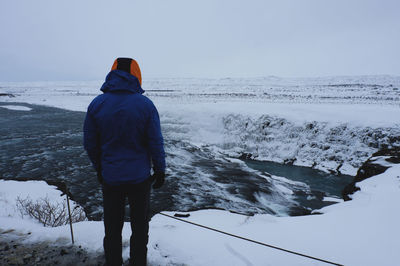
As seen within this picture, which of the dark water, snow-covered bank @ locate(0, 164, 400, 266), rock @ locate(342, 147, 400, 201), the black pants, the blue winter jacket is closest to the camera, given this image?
the blue winter jacket

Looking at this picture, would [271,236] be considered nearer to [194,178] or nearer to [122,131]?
[122,131]

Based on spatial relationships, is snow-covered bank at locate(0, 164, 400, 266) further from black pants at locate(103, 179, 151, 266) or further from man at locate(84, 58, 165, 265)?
man at locate(84, 58, 165, 265)

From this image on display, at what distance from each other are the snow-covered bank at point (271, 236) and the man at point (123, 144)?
1158 millimetres

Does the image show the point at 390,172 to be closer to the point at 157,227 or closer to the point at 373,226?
the point at 373,226

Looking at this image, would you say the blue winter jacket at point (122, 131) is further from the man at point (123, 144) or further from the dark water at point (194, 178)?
the dark water at point (194, 178)

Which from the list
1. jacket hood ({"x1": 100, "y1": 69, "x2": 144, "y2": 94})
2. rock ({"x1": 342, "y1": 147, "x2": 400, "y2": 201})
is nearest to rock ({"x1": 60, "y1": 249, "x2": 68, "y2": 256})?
jacket hood ({"x1": 100, "y1": 69, "x2": 144, "y2": 94})

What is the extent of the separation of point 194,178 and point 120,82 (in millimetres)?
8797

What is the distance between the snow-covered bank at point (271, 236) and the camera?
11.6ft

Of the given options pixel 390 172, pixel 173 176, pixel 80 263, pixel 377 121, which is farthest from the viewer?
pixel 377 121

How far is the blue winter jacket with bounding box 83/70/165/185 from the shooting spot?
2.41 m

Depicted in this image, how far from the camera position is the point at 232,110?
1927cm

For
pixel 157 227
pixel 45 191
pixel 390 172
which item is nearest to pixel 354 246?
pixel 157 227

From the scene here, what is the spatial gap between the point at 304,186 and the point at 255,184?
2308mm

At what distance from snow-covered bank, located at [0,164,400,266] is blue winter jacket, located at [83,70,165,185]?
1.73 metres
